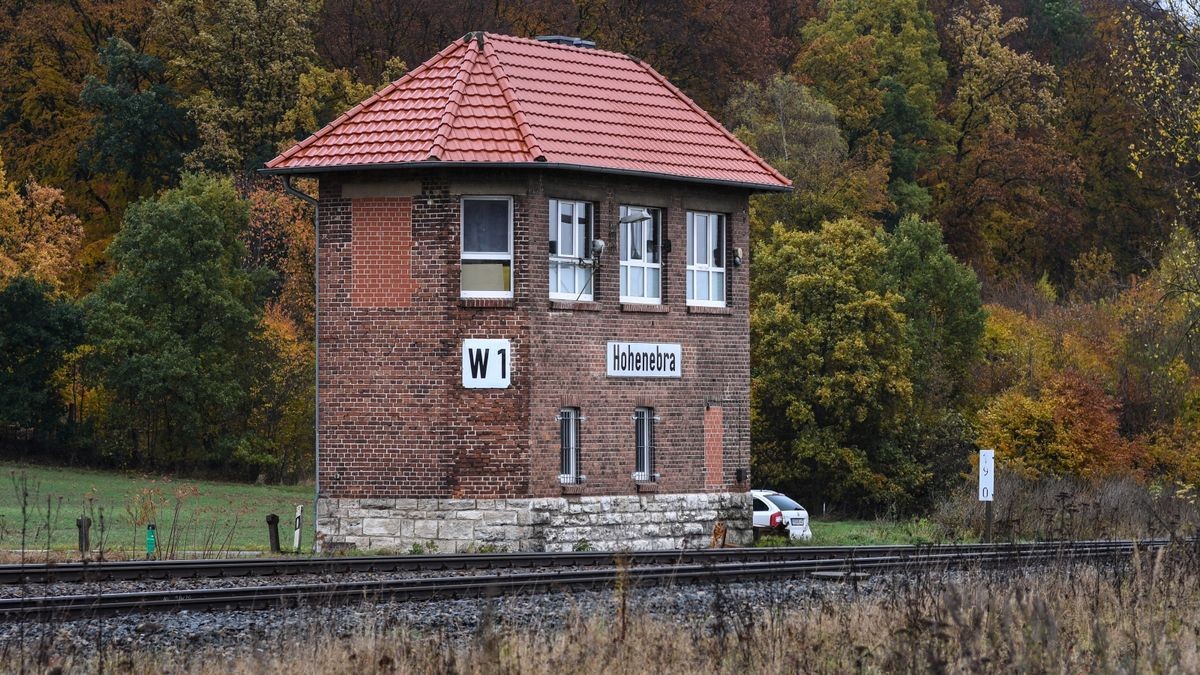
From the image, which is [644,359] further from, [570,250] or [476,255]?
[476,255]

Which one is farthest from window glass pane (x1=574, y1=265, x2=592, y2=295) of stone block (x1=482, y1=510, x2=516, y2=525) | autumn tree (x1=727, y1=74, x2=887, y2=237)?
autumn tree (x1=727, y1=74, x2=887, y2=237)

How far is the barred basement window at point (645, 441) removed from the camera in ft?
101

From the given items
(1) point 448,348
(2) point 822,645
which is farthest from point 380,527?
(2) point 822,645

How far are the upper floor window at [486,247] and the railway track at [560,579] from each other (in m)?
6.22

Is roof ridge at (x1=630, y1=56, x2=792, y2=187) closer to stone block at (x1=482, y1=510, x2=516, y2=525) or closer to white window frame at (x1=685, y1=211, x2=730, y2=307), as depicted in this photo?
white window frame at (x1=685, y1=211, x2=730, y2=307)

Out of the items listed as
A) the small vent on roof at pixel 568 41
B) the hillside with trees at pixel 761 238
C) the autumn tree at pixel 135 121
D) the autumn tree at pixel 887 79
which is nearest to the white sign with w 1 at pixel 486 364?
the small vent on roof at pixel 568 41

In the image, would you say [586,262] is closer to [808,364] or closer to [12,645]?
[12,645]

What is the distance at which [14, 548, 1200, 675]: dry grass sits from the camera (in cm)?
1195

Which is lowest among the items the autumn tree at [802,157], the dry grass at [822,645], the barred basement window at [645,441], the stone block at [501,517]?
the dry grass at [822,645]

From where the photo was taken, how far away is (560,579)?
64.2 feet

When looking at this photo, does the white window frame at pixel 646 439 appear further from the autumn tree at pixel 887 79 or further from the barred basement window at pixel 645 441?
the autumn tree at pixel 887 79

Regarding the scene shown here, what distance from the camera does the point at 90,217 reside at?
6944 centimetres

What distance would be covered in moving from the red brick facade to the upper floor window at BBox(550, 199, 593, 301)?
0.68 ft

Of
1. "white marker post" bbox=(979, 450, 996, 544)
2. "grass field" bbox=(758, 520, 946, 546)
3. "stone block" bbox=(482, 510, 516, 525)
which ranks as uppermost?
"white marker post" bbox=(979, 450, 996, 544)
